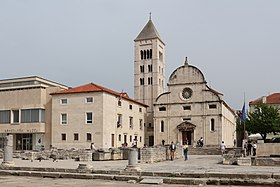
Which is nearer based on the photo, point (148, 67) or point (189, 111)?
point (189, 111)

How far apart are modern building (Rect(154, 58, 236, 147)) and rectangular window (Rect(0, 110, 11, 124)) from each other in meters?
23.0

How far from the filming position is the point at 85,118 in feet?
167

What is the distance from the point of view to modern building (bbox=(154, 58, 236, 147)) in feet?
193

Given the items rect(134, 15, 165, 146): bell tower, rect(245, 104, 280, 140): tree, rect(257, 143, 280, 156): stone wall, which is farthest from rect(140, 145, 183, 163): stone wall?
rect(134, 15, 165, 146): bell tower

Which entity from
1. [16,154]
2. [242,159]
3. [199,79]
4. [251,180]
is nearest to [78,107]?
[16,154]

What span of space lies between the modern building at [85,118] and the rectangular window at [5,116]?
714 centimetres

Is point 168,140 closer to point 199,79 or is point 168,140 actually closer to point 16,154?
point 199,79

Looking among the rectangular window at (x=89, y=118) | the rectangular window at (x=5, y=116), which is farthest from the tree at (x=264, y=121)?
the rectangular window at (x=5, y=116)

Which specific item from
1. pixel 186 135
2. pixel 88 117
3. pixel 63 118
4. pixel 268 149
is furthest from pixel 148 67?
pixel 268 149

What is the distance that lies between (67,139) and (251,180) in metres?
38.7

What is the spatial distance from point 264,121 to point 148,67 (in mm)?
27362

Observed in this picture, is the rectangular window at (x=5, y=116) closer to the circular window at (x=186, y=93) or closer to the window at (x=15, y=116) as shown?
the window at (x=15, y=116)

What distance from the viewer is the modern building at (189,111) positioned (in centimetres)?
5891

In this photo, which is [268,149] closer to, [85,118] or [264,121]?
[85,118]
